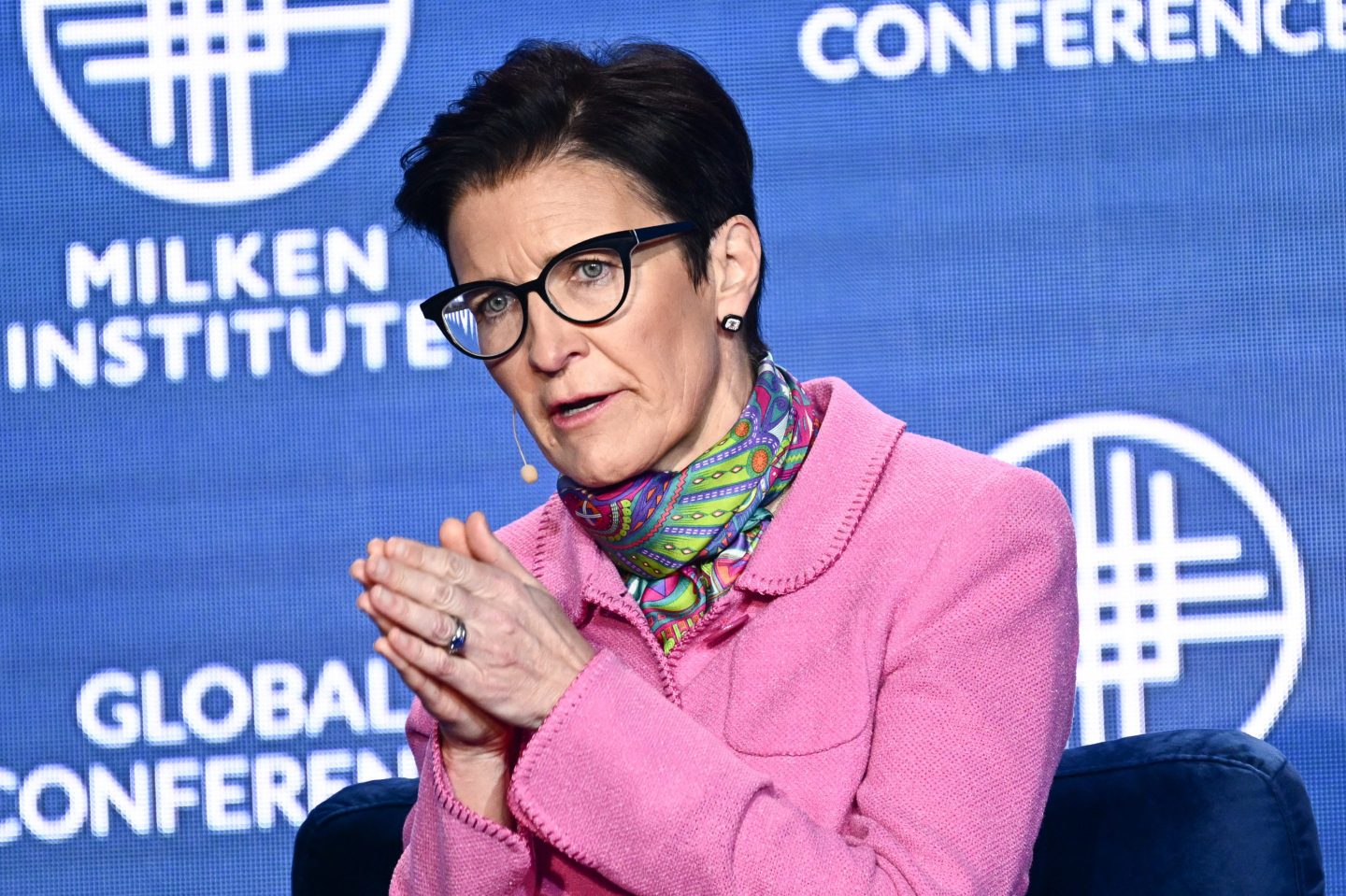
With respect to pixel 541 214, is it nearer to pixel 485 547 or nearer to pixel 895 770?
pixel 485 547

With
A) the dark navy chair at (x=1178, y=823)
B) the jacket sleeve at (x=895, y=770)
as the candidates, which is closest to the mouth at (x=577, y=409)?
the jacket sleeve at (x=895, y=770)

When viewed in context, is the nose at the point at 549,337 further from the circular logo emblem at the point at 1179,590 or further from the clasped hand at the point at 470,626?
the circular logo emblem at the point at 1179,590

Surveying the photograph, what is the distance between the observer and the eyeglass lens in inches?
49.1

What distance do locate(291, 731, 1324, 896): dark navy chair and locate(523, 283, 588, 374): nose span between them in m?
0.59

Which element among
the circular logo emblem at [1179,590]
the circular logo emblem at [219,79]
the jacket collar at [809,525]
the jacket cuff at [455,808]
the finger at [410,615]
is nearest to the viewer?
the finger at [410,615]

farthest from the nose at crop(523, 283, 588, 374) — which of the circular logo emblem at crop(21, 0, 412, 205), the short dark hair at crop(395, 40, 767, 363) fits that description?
the circular logo emblem at crop(21, 0, 412, 205)

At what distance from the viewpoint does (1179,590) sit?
2.19 metres

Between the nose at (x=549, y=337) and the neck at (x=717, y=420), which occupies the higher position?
the nose at (x=549, y=337)

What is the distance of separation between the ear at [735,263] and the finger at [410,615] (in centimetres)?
46

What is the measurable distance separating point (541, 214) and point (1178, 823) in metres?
0.74

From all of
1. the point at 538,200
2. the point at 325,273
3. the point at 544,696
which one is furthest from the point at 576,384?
the point at 325,273

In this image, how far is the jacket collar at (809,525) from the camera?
4.28 feet

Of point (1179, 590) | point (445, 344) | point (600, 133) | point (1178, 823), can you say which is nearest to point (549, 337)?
point (600, 133)

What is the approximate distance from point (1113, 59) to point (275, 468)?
139 cm
